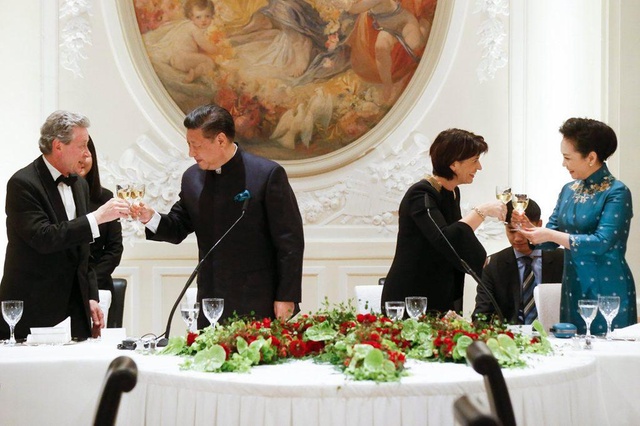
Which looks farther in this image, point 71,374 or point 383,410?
point 71,374

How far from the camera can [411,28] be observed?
6.98 meters

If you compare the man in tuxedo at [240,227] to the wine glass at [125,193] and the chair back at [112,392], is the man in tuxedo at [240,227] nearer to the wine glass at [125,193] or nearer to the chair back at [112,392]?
the wine glass at [125,193]

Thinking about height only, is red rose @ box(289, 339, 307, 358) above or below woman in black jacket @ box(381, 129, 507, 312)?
below

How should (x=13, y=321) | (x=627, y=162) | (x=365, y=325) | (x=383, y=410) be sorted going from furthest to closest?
(x=627, y=162), (x=13, y=321), (x=365, y=325), (x=383, y=410)

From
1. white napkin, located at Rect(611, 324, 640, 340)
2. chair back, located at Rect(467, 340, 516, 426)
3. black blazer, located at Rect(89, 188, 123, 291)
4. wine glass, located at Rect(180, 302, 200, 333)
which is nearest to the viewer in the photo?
chair back, located at Rect(467, 340, 516, 426)

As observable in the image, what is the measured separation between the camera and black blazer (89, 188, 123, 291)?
5.54 metres

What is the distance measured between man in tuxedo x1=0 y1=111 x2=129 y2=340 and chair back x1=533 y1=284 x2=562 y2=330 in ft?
7.30

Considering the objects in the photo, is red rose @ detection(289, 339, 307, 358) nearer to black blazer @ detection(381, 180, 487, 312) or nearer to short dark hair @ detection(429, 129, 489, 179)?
black blazer @ detection(381, 180, 487, 312)

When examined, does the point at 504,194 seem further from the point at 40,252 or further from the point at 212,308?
the point at 40,252

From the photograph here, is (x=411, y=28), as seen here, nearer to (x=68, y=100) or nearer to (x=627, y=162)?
(x=627, y=162)

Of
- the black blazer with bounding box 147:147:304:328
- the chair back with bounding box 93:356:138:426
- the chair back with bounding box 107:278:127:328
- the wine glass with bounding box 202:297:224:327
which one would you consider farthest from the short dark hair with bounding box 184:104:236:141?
the chair back with bounding box 93:356:138:426

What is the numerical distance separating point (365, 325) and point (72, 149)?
1737mm

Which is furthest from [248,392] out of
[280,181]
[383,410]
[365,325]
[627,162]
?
[627,162]

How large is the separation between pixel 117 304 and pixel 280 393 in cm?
331
